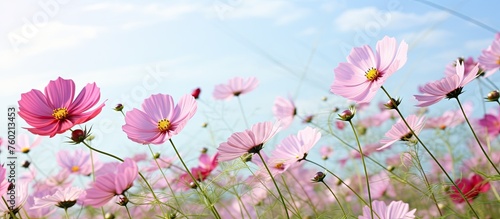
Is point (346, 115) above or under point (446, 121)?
under

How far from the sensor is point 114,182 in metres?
0.84

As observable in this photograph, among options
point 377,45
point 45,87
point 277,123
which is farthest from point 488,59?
point 45,87

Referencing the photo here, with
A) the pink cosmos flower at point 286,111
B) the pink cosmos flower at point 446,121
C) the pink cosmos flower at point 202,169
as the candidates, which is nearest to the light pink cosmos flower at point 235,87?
the pink cosmos flower at point 286,111

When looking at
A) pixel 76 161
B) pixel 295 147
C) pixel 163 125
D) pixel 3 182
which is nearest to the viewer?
pixel 3 182

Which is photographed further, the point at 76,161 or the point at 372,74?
the point at 76,161

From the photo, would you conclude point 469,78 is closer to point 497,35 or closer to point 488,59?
point 488,59

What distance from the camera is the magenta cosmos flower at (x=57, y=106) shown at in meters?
0.85

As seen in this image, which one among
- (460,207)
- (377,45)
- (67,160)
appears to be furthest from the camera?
(460,207)

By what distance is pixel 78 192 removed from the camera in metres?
1.00

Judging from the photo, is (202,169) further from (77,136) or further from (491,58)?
(491,58)

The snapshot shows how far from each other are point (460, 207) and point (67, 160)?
49.6 inches

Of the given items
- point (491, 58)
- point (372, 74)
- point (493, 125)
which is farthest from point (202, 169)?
point (493, 125)

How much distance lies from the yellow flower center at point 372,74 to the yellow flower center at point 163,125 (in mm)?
291

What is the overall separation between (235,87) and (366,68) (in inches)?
33.2
